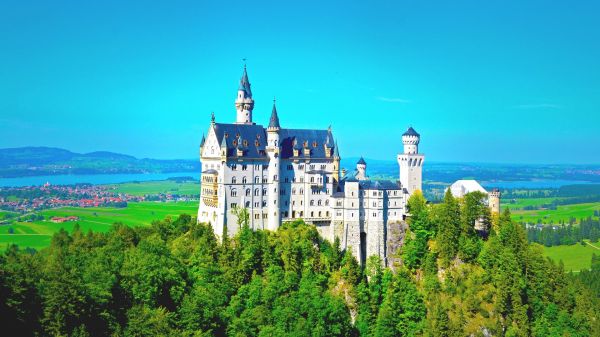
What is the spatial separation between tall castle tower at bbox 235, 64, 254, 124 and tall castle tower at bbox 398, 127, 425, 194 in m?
21.0

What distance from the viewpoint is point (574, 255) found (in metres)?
156

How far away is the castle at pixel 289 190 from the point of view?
8225 centimetres

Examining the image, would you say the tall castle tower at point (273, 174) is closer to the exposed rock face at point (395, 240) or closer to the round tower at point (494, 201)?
the exposed rock face at point (395, 240)

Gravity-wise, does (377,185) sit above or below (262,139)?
below

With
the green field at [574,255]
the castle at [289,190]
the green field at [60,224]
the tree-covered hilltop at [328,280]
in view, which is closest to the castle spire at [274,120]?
the castle at [289,190]

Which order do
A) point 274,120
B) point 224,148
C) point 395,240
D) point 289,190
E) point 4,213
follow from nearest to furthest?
point 224,148 → point 395,240 → point 274,120 → point 289,190 → point 4,213

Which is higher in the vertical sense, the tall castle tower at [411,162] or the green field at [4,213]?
the tall castle tower at [411,162]

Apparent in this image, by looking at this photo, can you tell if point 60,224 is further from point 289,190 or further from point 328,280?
point 328,280

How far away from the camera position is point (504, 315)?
76500 mm

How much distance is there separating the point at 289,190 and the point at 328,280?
13172mm

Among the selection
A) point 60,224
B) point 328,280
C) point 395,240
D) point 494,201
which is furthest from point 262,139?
point 60,224

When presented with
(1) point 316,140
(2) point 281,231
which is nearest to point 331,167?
(1) point 316,140

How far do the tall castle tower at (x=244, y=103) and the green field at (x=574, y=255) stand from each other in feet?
266

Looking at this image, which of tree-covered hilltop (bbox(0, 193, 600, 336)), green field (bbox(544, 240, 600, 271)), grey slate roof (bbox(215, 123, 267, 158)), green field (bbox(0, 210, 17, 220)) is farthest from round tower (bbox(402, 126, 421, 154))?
green field (bbox(0, 210, 17, 220))
